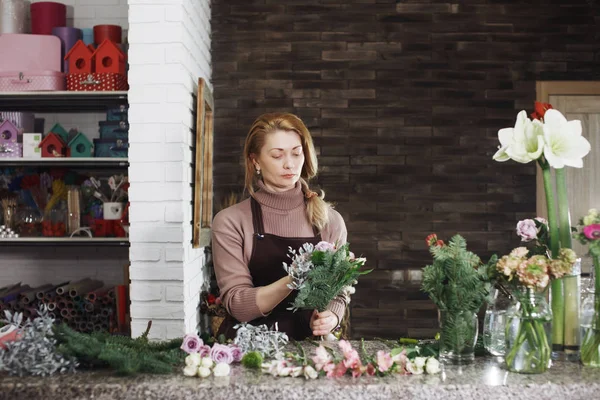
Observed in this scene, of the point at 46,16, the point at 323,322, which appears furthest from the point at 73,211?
the point at 323,322

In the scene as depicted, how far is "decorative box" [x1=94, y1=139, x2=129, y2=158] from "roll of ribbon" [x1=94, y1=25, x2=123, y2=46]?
63 centimetres

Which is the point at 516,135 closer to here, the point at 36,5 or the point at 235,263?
the point at 235,263

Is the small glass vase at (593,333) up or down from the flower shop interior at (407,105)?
down

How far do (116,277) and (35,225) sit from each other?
0.64m

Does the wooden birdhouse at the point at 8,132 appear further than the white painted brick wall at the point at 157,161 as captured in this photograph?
Yes

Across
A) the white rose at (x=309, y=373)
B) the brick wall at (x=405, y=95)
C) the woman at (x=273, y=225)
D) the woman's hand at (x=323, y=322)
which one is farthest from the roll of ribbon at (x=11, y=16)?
the white rose at (x=309, y=373)

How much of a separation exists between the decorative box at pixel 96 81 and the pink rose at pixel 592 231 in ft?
9.52

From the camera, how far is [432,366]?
1459 mm

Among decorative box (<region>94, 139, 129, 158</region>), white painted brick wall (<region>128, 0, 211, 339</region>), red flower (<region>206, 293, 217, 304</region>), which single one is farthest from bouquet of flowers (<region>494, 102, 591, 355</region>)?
decorative box (<region>94, 139, 129, 158</region>)

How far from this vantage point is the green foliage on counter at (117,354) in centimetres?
145

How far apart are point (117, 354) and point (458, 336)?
0.82m

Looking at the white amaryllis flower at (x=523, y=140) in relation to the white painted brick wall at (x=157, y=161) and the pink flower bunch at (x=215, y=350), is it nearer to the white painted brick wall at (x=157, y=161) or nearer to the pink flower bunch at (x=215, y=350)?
the pink flower bunch at (x=215, y=350)

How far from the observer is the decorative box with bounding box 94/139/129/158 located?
375cm

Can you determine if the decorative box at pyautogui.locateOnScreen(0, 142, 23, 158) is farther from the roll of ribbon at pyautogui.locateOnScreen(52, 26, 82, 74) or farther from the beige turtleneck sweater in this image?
the beige turtleneck sweater
